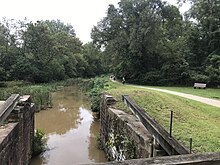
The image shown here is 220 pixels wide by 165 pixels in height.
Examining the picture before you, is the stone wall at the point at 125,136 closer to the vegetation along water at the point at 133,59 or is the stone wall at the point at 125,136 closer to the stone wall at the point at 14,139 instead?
the vegetation along water at the point at 133,59

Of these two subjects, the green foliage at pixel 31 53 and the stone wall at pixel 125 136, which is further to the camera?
the green foliage at pixel 31 53

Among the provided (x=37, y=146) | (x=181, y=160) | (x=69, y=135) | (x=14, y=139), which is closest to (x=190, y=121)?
(x=14, y=139)

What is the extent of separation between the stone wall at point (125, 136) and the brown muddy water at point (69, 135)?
95 cm

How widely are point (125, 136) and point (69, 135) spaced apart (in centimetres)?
656

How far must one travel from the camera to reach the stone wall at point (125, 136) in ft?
20.1

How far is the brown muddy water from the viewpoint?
33.8 feet

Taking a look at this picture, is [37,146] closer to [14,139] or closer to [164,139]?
[14,139]

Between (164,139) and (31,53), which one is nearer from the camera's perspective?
(164,139)

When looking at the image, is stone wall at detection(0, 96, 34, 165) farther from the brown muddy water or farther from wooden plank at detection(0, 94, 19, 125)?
the brown muddy water

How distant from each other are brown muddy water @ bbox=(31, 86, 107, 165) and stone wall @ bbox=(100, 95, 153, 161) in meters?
0.95

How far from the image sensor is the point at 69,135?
13758mm

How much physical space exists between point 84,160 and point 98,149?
1.40 metres

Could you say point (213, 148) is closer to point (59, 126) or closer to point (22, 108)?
point (22, 108)

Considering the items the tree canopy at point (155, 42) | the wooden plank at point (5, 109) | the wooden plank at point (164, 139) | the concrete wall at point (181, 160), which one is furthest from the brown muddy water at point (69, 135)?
the concrete wall at point (181, 160)
